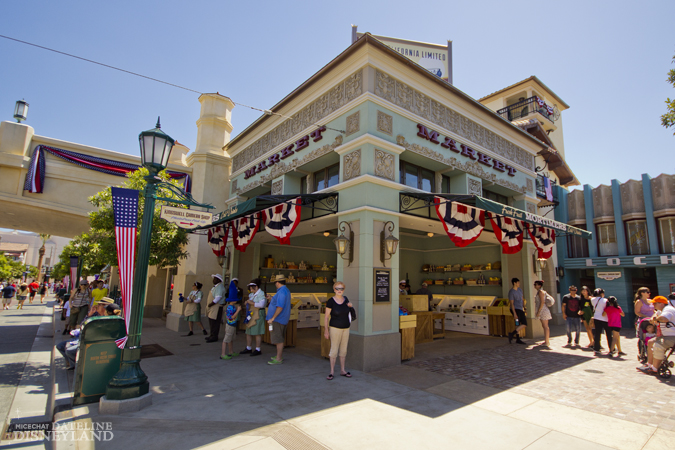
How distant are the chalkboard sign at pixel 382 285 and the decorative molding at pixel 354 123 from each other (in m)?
3.66

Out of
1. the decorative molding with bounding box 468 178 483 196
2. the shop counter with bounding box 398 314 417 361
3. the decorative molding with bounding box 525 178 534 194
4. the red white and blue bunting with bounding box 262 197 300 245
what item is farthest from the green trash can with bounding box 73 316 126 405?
the decorative molding with bounding box 525 178 534 194

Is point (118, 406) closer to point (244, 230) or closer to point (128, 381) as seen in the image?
point (128, 381)

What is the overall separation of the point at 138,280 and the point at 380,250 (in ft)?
16.7

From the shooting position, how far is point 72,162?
49.2ft

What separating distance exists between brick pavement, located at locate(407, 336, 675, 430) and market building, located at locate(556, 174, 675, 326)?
31.1 ft

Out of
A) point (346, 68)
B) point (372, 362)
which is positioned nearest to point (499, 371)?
point (372, 362)

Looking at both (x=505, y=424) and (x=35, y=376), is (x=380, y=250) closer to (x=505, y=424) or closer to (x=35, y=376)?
(x=505, y=424)

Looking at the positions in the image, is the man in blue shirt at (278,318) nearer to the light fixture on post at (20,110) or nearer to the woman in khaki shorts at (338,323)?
the woman in khaki shorts at (338,323)

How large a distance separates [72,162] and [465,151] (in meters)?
16.2

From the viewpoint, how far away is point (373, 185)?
8398mm

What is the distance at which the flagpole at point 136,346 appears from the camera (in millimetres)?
5074

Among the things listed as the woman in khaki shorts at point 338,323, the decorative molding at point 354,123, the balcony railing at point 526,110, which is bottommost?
the woman in khaki shorts at point 338,323

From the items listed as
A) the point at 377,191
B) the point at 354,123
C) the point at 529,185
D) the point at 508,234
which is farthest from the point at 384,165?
the point at 529,185

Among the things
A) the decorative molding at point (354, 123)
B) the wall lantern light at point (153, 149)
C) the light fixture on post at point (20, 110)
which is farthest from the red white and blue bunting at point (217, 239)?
the light fixture on post at point (20, 110)
